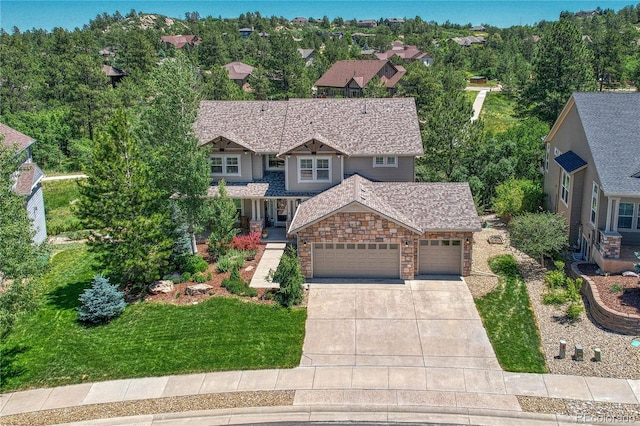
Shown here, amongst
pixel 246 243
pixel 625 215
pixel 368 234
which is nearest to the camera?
pixel 625 215

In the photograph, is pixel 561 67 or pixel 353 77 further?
pixel 353 77

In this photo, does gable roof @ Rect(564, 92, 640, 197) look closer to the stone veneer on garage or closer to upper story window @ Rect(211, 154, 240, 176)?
the stone veneer on garage

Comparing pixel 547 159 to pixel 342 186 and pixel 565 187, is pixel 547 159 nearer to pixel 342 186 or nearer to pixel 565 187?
pixel 565 187

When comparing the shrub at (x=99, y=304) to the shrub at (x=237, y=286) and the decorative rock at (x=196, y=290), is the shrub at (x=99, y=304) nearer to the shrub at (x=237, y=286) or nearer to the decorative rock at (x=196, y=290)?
the decorative rock at (x=196, y=290)

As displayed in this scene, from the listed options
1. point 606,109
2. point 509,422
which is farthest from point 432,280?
point 606,109

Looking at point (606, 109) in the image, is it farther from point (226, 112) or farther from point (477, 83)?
point (477, 83)

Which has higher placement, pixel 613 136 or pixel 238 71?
pixel 238 71

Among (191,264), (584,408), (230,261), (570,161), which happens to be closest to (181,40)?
(230,261)
